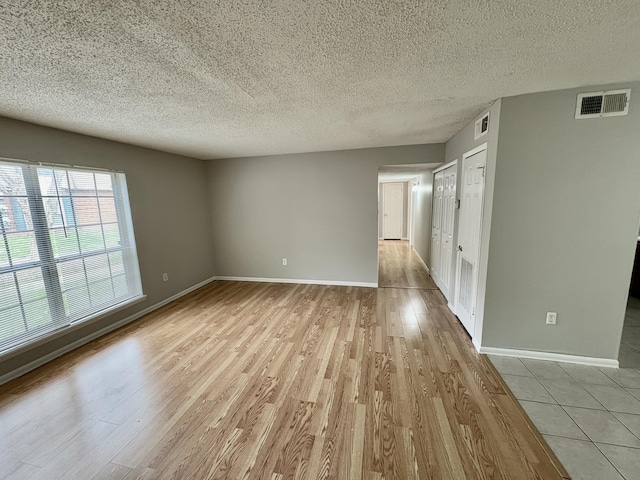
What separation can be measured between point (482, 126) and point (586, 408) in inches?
98.9

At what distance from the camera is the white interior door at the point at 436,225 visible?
426 cm

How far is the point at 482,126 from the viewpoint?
100 inches

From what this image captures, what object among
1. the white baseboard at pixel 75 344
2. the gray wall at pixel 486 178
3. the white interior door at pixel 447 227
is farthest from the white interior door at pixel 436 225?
the white baseboard at pixel 75 344

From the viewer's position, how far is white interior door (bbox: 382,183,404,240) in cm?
909

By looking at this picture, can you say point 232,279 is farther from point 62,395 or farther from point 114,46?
point 114,46

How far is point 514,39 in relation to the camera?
1.37m

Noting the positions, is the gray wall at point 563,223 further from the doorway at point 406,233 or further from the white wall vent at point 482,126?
the doorway at point 406,233

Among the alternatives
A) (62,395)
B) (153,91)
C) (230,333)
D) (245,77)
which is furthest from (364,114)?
(62,395)

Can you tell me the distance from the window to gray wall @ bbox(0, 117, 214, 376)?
13 cm

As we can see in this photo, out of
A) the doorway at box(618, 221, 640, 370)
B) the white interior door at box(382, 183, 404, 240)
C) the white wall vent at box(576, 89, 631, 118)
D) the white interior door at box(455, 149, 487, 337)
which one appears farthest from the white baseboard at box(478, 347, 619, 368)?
the white interior door at box(382, 183, 404, 240)

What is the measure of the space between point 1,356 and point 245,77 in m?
3.21

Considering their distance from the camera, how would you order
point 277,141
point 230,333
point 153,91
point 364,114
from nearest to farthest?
point 153,91 → point 364,114 → point 230,333 → point 277,141

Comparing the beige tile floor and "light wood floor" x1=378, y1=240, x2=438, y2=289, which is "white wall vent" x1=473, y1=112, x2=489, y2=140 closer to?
the beige tile floor

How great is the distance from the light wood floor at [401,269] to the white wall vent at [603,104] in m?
3.01
